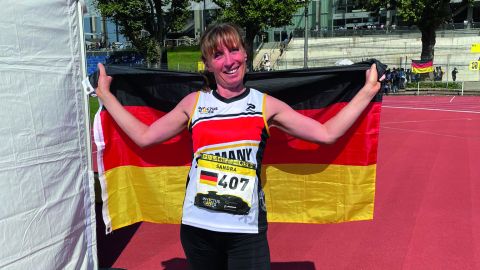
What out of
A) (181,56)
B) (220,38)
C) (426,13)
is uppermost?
(426,13)

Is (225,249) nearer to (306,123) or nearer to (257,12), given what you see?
(306,123)

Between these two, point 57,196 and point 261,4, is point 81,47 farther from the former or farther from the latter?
point 261,4

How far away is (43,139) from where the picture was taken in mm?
2809

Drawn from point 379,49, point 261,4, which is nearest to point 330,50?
point 379,49

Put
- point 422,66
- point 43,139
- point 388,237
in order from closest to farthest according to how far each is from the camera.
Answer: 1. point 43,139
2. point 388,237
3. point 422,66

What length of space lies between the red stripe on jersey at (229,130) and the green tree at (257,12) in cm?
2913

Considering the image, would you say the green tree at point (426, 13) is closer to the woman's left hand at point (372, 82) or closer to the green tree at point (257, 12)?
the green tree at point (257, 12)

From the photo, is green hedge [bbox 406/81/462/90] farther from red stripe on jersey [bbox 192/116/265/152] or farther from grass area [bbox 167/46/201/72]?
red stripe on jersey [bbox 192/116/265/152]

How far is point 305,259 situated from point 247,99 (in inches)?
109

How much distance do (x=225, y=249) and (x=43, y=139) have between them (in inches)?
54.3

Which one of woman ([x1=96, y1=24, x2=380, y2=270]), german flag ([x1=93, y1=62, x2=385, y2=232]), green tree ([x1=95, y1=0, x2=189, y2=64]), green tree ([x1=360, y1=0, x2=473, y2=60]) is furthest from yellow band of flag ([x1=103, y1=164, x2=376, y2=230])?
green tree ([x1=95, y1=0, x2=189, y2=64])

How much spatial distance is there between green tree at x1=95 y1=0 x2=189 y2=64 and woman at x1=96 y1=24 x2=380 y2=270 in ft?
108

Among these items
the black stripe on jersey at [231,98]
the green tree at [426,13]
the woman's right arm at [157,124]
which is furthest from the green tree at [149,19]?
the black stripe on jersey at [231,98]

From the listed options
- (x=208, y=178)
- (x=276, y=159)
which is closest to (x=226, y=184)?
(x=208, y=178)
